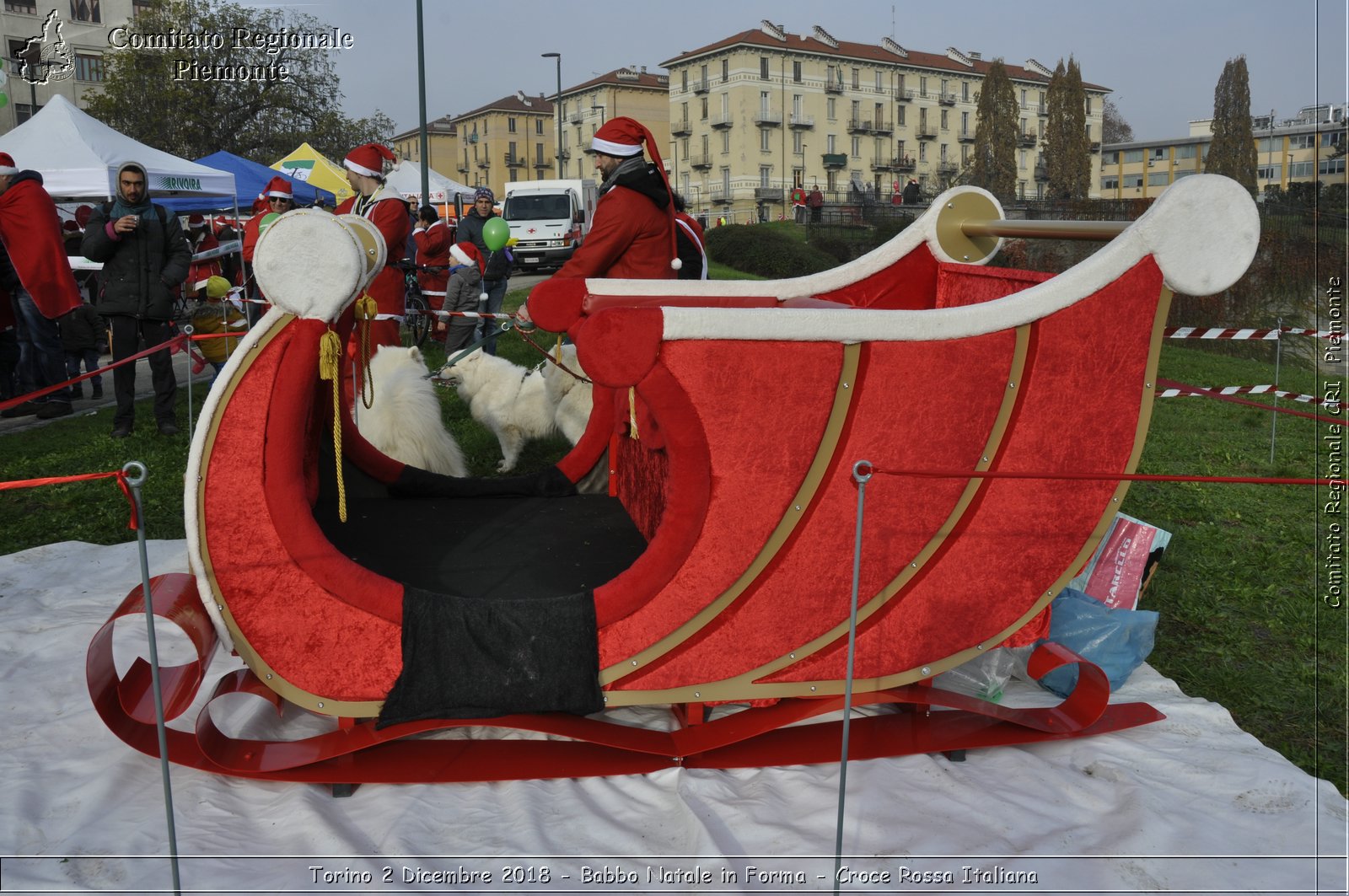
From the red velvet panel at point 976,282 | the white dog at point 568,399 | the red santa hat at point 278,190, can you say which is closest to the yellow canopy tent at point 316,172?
the red santa hat at point 278,190

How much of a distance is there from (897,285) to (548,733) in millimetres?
2022

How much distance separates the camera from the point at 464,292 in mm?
10164

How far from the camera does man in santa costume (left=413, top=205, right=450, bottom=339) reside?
37.4 feet

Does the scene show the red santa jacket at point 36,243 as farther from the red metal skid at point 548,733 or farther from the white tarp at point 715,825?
the red metal skid at point 548,733

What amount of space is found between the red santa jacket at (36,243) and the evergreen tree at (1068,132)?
34029 mm

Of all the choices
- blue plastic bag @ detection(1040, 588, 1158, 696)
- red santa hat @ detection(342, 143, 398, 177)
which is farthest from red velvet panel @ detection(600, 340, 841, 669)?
red santa hat @ detection(342, 143, 398, 177)

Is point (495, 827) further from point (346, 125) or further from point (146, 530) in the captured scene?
point (346, 125)

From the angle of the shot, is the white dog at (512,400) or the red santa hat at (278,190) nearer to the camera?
the white dog at (512,400)

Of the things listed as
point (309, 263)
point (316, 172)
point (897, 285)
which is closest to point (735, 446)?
point (309, 263)

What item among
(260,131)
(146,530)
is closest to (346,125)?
(260,131)

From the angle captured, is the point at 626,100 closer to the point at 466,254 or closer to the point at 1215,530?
the point at 466,254

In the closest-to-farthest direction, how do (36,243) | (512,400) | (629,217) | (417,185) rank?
(629,217) < (512,400) < (36,243) < (417,185)

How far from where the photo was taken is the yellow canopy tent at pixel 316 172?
1370 centimetres

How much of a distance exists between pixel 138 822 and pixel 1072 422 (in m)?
2.47
